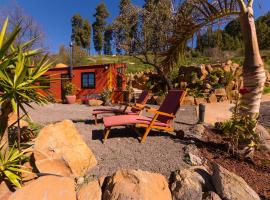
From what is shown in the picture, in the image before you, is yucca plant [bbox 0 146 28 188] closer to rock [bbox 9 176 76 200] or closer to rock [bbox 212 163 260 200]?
rock [bbox 9 176 76 200]

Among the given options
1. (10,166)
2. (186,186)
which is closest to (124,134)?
(186,186)

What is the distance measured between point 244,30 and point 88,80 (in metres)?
14.1

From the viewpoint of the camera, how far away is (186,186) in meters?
3.04

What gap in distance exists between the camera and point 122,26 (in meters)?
17.3

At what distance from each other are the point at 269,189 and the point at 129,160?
2.03 metres

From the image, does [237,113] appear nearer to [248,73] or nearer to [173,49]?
[248,73]

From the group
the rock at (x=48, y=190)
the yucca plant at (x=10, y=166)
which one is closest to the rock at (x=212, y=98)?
the rock at (x=48, y=190)

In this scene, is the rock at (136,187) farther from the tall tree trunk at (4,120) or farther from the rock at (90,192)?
the tall tree trunk at (4,120)

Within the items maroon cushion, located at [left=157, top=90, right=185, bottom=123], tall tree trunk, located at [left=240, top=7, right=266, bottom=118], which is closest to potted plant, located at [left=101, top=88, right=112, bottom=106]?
maroon cushion, located at [left=157, top=90, right=185, bottom=123]

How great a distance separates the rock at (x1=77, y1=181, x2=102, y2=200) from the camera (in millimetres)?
3080

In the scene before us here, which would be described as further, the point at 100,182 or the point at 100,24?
the point at 100,24

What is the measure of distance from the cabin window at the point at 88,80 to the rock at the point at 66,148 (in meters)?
13.3

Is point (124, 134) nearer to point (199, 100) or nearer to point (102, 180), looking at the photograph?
point (102, 180)

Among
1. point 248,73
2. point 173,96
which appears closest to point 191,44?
point 173,96
